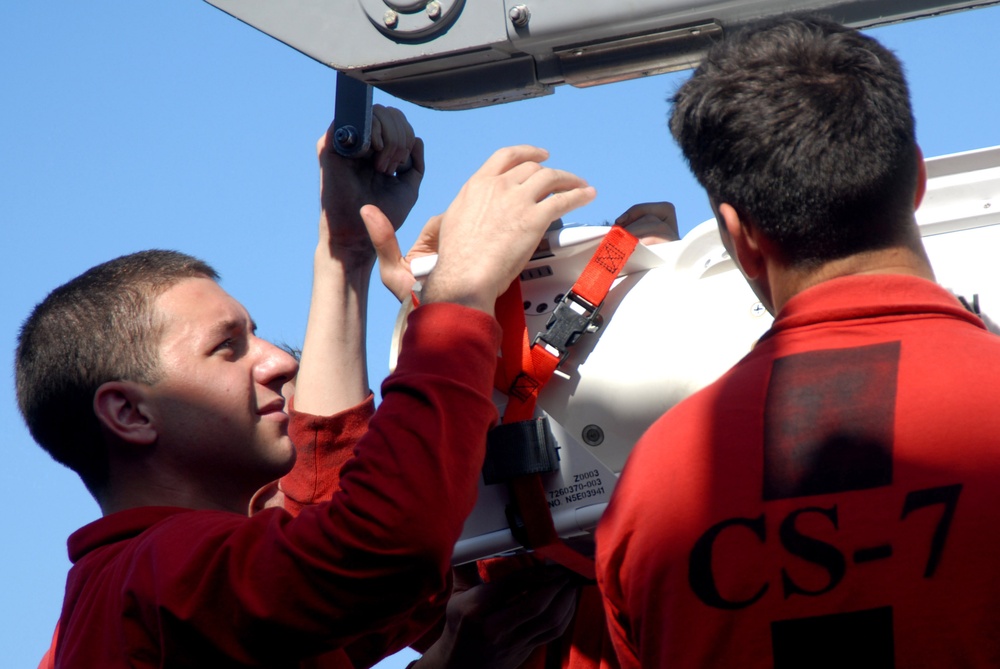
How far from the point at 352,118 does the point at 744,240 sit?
1319mm

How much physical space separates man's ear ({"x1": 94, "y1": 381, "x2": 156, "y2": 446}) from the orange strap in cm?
75

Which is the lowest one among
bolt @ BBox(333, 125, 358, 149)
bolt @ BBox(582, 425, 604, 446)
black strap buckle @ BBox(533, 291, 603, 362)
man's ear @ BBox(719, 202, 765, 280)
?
bolt @ BBox(582, 425, 604, 446)

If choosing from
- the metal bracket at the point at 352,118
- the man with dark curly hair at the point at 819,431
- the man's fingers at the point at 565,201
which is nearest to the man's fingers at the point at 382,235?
the metal bracket at the point at 352,118

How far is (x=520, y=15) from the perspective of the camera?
268 cm

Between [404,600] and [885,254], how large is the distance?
3.38 feet

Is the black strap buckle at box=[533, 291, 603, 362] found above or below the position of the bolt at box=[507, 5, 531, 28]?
below

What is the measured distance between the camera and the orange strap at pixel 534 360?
101 inches

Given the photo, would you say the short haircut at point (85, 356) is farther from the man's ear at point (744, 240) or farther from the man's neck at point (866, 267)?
the man's neck at point (866, 267)

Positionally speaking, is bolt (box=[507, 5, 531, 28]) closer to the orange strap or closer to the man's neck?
the orange strap

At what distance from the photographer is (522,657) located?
307 centimetres

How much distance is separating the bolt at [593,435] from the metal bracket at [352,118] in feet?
3.18

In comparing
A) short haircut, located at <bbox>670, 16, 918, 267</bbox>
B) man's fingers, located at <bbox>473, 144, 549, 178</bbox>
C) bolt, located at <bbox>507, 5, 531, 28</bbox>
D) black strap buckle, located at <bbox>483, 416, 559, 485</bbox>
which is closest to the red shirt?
short haircut, located at <bbox>670, 16, 918, 267</bbox>

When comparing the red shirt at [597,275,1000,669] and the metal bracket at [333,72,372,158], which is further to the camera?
the metal bracket at [333,72,372,158]

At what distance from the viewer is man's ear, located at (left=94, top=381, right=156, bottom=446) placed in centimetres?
267
